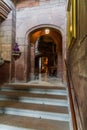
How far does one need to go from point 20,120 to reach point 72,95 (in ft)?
3.63

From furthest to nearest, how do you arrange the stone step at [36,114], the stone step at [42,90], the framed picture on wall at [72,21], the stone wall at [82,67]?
1. the stone step at [42,90]
2. the stone step at [36,114]
3. the framed picture on wall at [72,21]
4. the stone wall at [82,67]

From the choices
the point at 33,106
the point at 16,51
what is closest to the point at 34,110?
the point at 33,106

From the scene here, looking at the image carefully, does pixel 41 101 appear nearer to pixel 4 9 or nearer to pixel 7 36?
pixel 7 36

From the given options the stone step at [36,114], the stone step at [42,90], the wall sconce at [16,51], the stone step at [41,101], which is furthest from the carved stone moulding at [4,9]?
the stone step at [36,114]

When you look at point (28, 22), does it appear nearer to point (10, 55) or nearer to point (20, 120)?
point (10, 55)

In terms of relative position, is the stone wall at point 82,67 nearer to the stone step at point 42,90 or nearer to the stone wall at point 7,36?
the stone step at point 42,90

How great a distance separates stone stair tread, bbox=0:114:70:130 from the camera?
2686 mm

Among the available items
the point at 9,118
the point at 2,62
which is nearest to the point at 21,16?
the point at 2,62

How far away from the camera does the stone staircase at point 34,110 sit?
278 cm

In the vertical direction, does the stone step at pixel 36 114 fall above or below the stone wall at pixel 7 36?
below

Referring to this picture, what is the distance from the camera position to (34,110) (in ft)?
10.7

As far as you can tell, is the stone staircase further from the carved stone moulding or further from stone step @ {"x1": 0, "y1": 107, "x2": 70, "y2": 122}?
the carved stone moulding

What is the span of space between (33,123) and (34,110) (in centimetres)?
43

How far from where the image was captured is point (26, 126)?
2.71m
